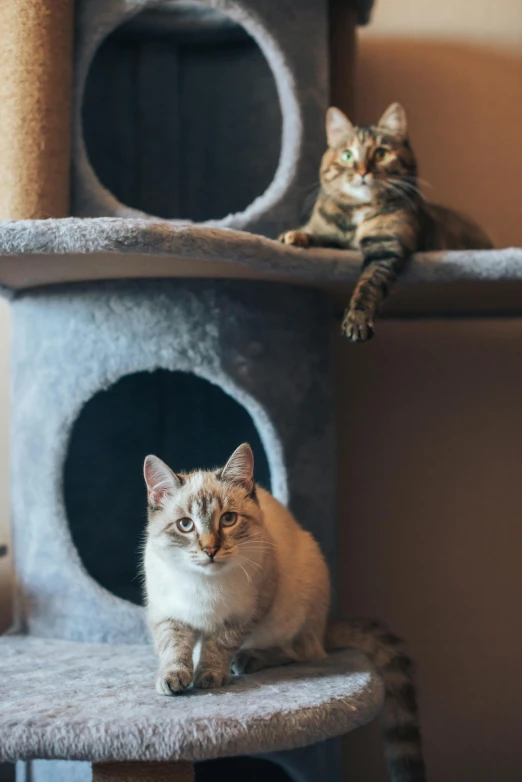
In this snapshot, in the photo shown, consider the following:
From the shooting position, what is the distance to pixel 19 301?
68.9 inches

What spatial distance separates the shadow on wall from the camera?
85.5 inches

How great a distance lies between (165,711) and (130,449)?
1.01 meters

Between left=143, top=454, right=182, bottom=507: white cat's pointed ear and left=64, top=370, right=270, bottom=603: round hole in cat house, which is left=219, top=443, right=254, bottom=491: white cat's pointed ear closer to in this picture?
left=143, top=454, right=182, bottom=507: white cat's pointed ear

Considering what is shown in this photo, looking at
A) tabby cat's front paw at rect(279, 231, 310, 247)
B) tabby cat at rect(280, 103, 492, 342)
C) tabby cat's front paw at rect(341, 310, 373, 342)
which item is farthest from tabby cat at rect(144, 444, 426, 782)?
tabby cat at rect(280, 103, 492, 342)

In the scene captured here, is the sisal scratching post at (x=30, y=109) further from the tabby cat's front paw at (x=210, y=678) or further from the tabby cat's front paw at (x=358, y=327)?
the tabby cat's front paw at (x=210, y=678)

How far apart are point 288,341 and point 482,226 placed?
754 mm

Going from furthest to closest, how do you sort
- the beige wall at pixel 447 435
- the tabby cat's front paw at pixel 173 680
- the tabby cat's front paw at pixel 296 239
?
the beige wall at pixel 447 435 < the tabby cat's front paw at pixel 296 239 < the tabby cat's front paw at pixel 173 680

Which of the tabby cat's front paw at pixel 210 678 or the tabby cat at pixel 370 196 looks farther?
the tabby cat at pixel 370 196

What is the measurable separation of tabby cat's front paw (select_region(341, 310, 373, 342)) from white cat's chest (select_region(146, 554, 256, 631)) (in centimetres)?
44

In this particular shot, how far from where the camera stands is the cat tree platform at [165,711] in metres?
1.08

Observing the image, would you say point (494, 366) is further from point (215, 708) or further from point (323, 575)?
point (215, 708)

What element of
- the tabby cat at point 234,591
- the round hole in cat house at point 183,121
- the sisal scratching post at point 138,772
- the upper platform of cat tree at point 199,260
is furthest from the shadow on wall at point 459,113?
the sisal scratching post at point 138,772

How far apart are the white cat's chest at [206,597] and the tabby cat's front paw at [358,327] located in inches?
17.2

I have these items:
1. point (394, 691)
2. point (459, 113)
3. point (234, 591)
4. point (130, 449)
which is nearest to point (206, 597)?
point (234, 591)
